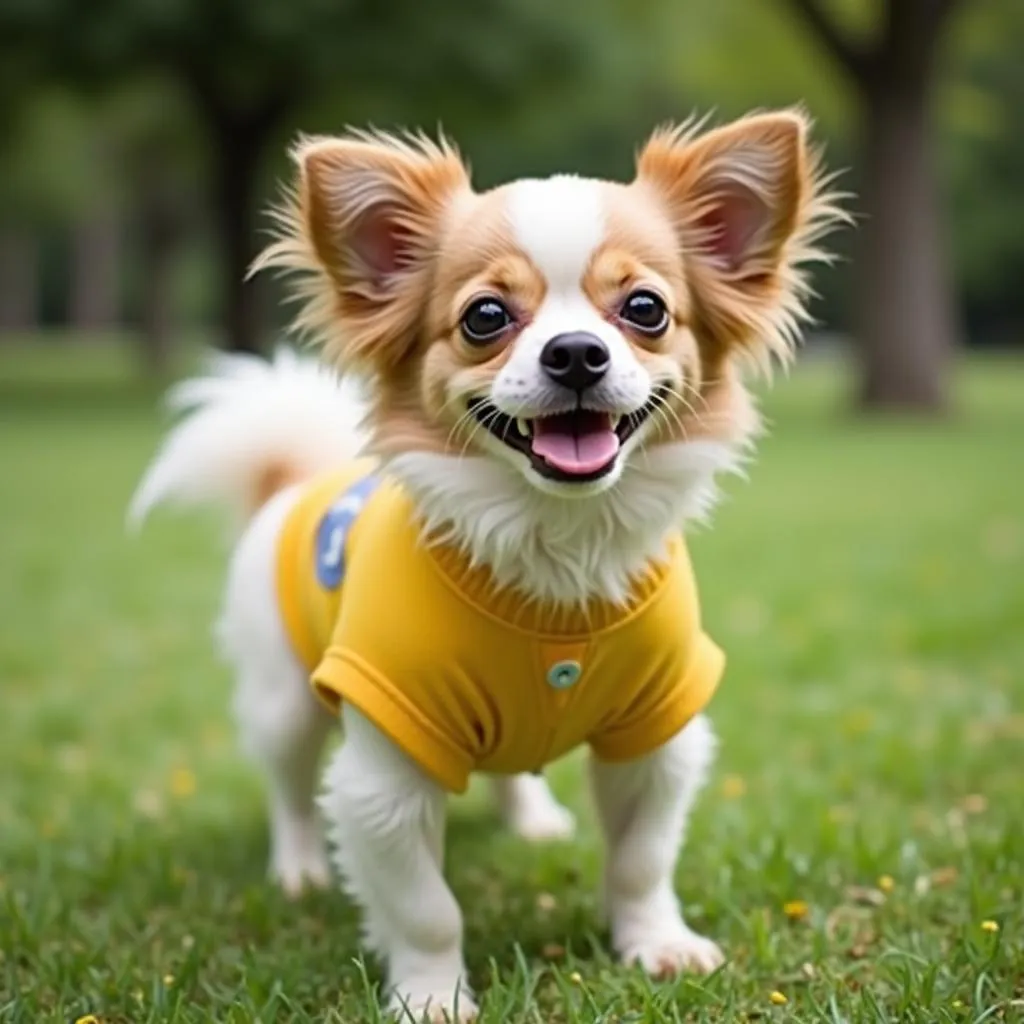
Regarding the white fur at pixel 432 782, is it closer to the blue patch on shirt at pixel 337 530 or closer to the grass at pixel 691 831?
the grass at pixel 691 831

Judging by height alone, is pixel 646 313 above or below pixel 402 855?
above

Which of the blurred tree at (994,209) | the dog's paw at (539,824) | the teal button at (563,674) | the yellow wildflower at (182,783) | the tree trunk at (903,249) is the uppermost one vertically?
the teal button at (563,674)

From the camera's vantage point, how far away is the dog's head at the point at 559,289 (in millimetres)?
2518

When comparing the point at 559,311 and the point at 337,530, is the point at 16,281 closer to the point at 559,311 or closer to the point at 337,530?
the point at 337,530

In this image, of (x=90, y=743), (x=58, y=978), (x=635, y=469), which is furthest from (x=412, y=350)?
(x=90, y=743)

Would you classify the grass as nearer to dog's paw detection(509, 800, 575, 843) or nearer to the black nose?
dog's paw detection(509, 800, 575, 843)

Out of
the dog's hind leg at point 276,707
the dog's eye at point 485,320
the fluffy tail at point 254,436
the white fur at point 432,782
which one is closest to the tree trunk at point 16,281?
the fluffy tail at point 254,436

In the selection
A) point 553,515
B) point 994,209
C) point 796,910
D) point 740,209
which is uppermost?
point 740,209

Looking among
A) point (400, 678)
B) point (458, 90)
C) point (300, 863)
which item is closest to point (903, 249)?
point (458, 90)

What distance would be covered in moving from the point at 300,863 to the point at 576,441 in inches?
62.2

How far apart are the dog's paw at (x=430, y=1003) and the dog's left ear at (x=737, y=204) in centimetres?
135

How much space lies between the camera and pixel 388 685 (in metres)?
2.66

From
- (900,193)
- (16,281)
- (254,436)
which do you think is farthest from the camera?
(16,281)

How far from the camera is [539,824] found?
Result: 3912 mm
